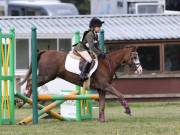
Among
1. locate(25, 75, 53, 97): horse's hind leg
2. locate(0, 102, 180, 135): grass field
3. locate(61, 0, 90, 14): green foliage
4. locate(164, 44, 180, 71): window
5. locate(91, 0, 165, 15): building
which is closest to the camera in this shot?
locate(0, 102, 180, 135): grass field

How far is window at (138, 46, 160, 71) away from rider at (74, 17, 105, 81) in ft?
49.1

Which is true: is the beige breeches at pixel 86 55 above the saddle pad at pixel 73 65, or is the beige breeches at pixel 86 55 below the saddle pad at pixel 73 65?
above

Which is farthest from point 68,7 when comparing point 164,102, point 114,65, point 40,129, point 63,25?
point 40,129

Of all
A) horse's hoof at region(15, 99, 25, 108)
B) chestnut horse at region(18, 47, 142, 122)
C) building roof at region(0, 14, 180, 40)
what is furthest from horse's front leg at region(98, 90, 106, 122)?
building roof at region(0, 14, 180, 40)

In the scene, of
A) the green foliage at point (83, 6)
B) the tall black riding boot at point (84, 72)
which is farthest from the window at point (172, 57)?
the green foliage at point (83, 6)

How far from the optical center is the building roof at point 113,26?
3428cm

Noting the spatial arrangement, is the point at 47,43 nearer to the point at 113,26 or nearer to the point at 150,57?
the point at 113,26

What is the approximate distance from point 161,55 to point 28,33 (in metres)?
5.49

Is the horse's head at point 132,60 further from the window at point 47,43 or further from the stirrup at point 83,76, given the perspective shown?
Answer: the window at point 47,43

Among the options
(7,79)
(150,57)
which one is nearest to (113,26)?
(150,57)

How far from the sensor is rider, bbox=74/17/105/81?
63.8ft

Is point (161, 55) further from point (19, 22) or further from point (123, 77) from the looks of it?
point (19, 22)

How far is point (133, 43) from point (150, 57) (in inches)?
39.5

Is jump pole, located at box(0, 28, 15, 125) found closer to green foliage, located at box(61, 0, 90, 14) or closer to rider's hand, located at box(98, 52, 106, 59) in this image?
rider's hand, located at box(98, 52, 106, 59)
